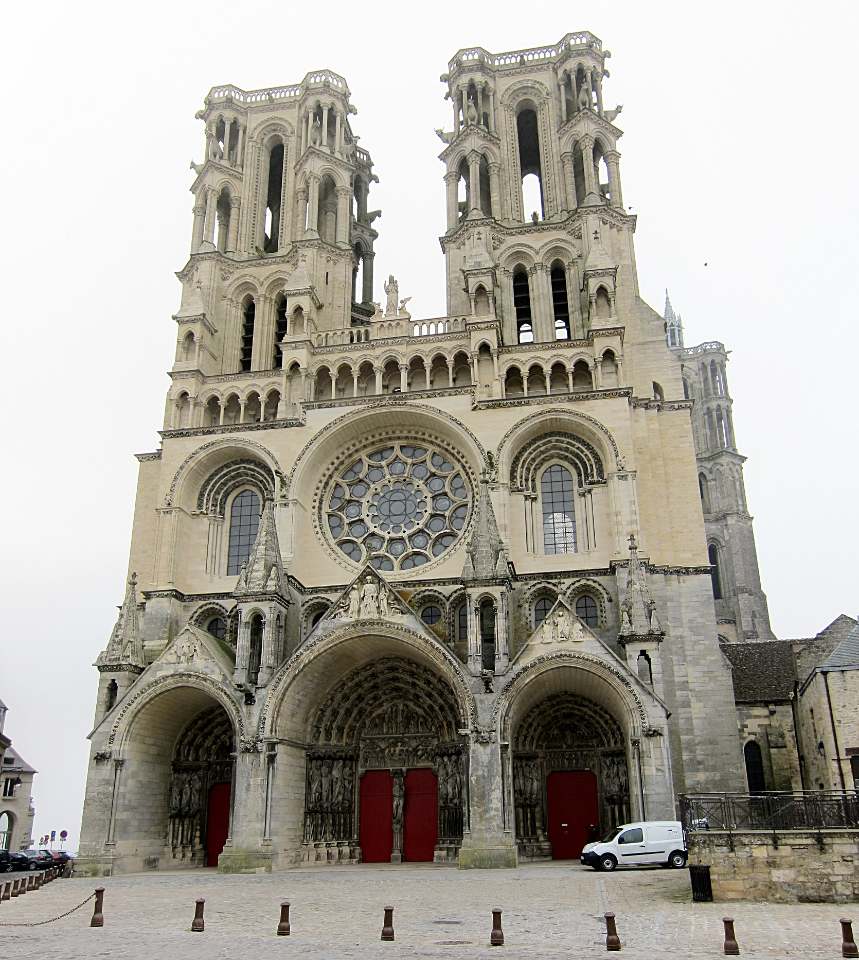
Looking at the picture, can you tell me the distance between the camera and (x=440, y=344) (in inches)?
1339

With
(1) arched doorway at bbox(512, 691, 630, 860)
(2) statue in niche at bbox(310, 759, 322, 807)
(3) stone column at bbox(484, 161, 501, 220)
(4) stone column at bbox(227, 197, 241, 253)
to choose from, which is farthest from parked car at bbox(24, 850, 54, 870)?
(3) stone column at bbox(484, 161, 501, 220)

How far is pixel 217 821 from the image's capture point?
30.1 metres

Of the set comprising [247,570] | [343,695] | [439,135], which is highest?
[439,135]

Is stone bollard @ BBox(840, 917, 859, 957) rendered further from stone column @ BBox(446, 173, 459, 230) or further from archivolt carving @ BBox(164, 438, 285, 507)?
stone column @ BBox(446, 173, 459, 230)

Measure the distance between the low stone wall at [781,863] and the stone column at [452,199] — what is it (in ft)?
93.2

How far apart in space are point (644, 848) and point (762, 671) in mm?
18457

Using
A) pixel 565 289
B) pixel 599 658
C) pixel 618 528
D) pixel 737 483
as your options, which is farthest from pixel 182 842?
pixel 737 483

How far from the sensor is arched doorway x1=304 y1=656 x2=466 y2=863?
28641 mm

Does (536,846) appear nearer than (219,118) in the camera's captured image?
Yes

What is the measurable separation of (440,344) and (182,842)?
19.2 m

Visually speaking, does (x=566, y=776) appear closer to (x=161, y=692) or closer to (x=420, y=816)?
(x=420, y=816)

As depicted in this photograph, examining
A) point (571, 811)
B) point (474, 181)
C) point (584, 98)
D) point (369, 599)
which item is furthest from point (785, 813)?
point (584, 98)

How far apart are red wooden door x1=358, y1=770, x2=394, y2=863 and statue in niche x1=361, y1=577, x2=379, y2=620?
19.8 feet

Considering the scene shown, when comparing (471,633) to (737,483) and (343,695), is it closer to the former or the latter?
(343,695)
